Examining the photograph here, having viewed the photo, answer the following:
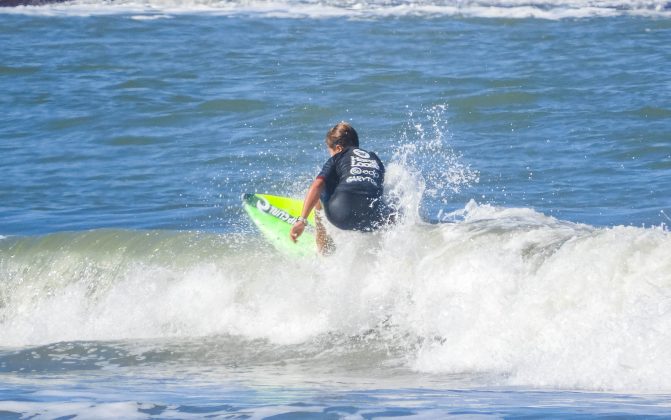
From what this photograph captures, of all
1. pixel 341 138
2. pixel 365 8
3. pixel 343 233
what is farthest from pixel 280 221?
pixel 365 8

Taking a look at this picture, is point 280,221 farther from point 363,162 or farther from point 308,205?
point 363,162

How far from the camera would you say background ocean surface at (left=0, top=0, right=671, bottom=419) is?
6.84 meters

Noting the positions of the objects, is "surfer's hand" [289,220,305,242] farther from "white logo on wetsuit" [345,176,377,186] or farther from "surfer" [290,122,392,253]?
"white logo on wetsuit" [345,176,377,186]

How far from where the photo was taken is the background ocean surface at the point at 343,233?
684 cm

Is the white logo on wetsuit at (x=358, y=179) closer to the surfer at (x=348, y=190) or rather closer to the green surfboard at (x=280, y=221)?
the surfer at (x=348, y=190)

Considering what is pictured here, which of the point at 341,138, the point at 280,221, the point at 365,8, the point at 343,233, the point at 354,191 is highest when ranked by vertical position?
the point at 365,8

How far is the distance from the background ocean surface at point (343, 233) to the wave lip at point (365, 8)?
383 millimetres

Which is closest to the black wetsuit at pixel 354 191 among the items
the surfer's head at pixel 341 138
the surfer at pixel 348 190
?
the surfer at pixel 348 190

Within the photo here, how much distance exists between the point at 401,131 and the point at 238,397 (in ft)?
35.1

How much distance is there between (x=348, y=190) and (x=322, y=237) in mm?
663

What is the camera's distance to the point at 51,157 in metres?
15.9

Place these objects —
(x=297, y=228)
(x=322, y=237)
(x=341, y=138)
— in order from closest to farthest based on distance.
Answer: (x=297, y=228) < (x=341, y=138) < (x=322, y=237)

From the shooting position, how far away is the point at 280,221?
10.3 meters

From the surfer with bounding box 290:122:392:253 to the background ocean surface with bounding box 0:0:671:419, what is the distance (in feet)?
0.70
